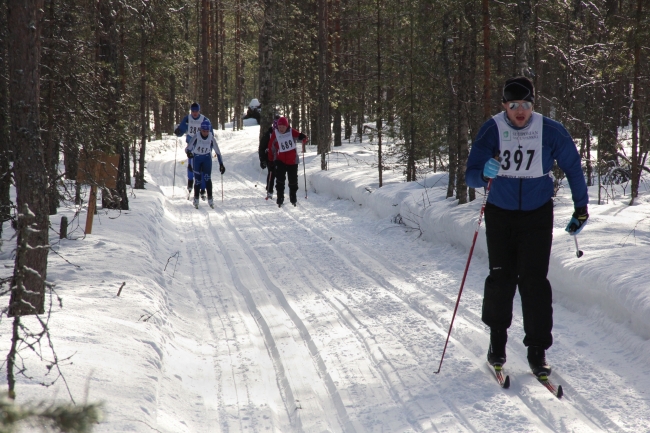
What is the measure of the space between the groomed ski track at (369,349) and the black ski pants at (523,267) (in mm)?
420

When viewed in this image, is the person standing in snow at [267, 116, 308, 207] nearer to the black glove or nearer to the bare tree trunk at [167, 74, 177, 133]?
the black glove

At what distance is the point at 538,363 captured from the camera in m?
4.38

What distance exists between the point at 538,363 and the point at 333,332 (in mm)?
2035

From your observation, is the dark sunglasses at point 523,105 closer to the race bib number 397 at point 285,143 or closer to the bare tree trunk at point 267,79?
the race bib number 397 at point 285,143

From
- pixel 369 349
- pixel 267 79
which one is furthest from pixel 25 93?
pixel 267 79

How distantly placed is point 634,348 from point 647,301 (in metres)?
0.45

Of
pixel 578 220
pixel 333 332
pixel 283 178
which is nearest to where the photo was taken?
pixel 578 220

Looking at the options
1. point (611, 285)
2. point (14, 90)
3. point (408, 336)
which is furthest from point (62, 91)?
point (611, 285)

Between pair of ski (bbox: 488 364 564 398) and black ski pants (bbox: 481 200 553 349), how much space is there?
0.26m

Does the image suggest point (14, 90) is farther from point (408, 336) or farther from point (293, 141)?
point (293, 141)

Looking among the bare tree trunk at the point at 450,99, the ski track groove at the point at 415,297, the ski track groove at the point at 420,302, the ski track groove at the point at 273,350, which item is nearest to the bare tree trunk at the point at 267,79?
the ski track groove at the point at 420,302

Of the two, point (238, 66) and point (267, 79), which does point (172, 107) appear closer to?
point (238, 66)

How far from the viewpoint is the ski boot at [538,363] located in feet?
14.2

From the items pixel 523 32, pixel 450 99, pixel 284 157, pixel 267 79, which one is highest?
pixel 267 79
